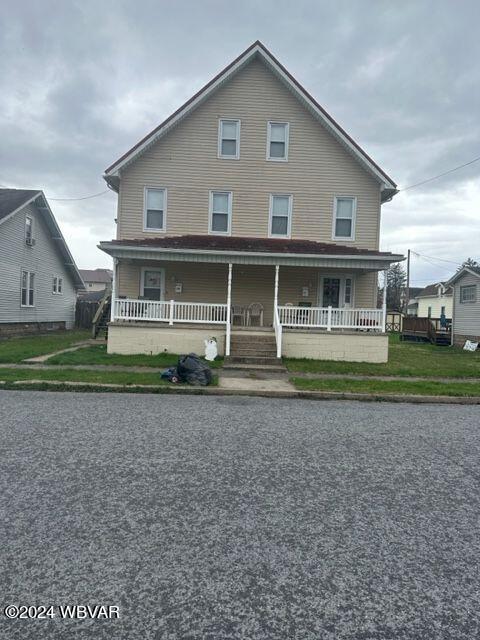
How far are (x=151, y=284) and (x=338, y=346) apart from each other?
7.74m

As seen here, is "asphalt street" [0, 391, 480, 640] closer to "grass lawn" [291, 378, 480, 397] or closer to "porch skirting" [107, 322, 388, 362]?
"grass lawn" [291, 378, 480, 397]

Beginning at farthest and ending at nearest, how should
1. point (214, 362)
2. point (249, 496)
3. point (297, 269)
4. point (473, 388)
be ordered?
1. point (297, 269)
2. point (214, 362)
3. point (473, 388)
4. point (249, 496)

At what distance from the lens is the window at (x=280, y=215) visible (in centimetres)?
1645

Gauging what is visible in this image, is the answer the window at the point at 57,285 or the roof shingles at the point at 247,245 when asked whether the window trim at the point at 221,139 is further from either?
the window at the point at 57,285

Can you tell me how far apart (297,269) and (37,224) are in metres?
15.2

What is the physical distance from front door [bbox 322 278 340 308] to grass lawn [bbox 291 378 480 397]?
6.72m

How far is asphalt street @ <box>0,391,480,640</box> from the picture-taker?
7.56 feet

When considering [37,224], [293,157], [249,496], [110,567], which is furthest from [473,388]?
[37,224]

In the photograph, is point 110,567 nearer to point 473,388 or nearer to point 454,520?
point 454,520

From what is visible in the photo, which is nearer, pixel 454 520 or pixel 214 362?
pixel 454 520

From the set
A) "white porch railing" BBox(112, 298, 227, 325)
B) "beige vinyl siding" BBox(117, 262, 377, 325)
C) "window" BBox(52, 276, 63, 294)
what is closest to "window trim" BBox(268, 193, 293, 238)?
"beige vinyl siding" BBox(117, 262, 377, 325)

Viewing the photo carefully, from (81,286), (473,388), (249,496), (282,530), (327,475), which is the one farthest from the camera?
(81,286)

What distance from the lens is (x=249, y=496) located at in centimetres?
377

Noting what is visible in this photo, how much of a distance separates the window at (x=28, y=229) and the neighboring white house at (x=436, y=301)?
38602 millimetres
